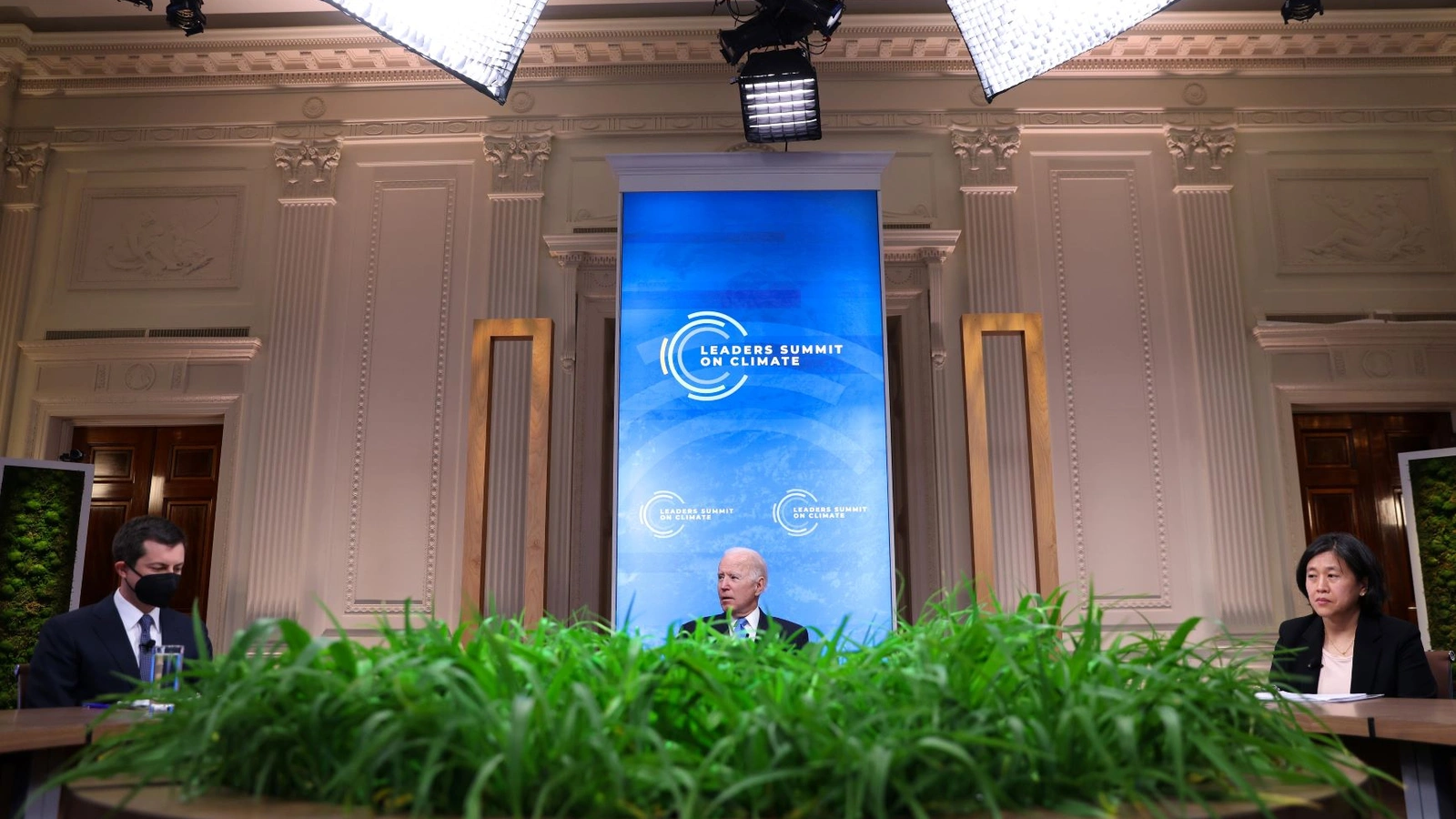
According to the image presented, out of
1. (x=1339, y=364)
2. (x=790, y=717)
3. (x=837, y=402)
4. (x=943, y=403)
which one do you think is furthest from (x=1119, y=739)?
(x=1339, y=364)

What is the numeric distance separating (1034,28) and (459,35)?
5.27 ft

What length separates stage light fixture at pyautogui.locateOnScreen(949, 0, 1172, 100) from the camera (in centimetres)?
301

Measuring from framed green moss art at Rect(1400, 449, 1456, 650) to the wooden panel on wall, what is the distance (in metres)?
5.51

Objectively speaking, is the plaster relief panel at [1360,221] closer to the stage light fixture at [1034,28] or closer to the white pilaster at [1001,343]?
the white pilaster at [1001,343]

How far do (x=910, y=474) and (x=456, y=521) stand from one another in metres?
2.73

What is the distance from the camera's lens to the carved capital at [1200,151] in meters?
6.80

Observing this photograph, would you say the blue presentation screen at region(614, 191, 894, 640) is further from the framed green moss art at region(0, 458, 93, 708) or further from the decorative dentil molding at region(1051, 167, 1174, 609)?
the framed green moss art at region(0, 458, 93, 708)

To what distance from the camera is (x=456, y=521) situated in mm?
6422

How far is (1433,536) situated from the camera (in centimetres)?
584

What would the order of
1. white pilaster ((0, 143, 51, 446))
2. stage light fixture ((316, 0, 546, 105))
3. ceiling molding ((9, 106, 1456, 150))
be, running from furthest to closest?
ceiling molding ((9, 106, 1456, 150)) < white pilaster ((0, 143, 51, 446)) < stage light fixture ((316, 0, 546, 105))

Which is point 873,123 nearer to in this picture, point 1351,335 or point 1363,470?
point 1351,335

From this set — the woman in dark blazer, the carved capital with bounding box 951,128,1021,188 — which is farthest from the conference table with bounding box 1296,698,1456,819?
the carved capital with bounding box 951,128,1021,188

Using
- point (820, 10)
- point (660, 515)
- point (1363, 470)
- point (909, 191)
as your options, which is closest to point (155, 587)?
point (660, 515)

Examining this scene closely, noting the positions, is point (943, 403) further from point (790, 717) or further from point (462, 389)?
point (790, 717)
